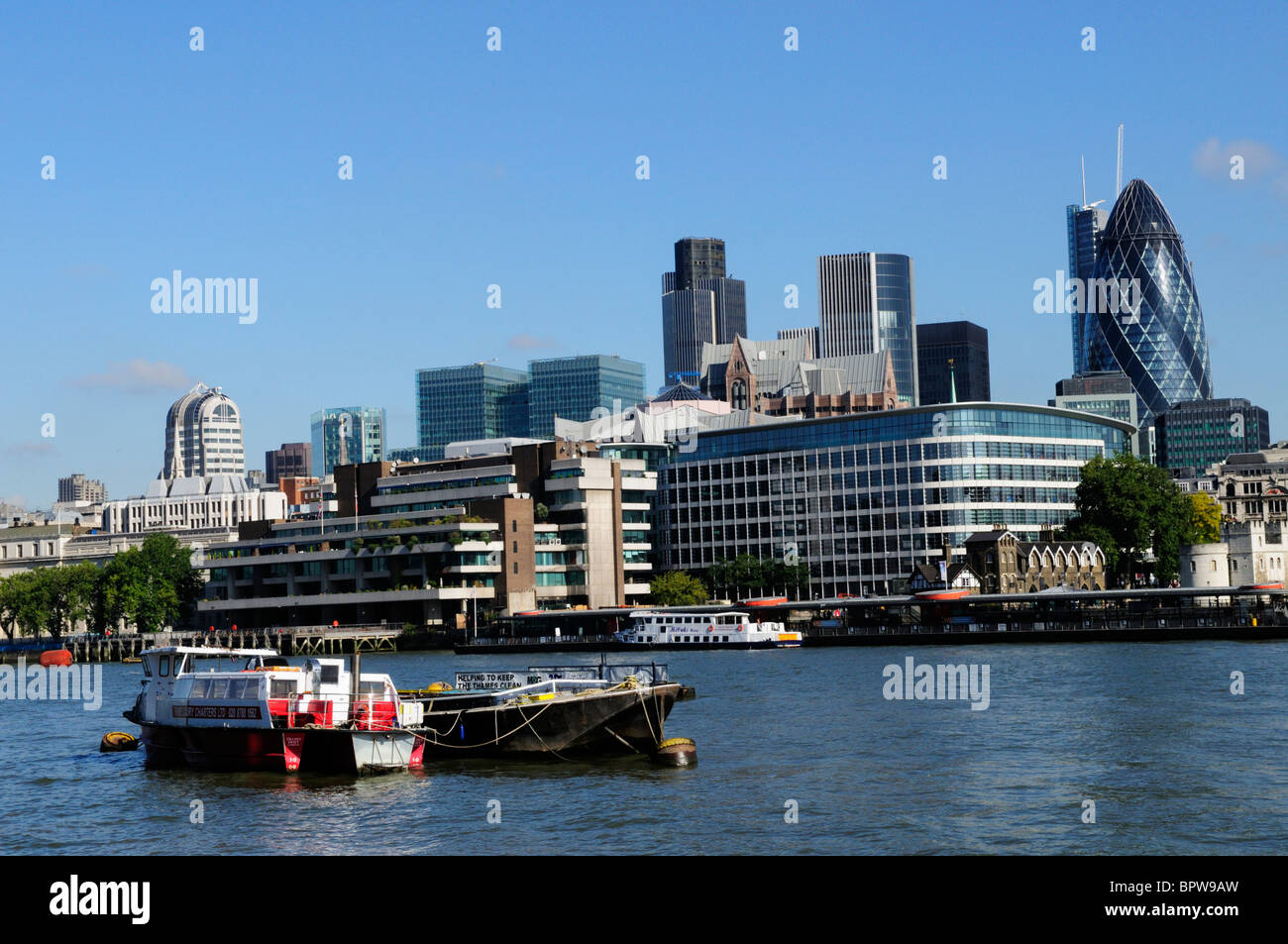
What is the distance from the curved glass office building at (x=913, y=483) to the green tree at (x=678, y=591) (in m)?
17.4

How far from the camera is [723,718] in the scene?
6700 centimetres

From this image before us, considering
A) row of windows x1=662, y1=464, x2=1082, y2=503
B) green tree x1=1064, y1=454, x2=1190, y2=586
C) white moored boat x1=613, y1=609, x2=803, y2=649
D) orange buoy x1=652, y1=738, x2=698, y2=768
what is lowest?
white moored boat x1=613, y1=609, x2=803, y2=649

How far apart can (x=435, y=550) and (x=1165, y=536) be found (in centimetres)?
8687

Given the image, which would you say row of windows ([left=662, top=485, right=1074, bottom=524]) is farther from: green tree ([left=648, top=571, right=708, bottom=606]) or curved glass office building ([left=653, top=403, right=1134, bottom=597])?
green tree ([left=648, top=571, right=708, bottom=606])

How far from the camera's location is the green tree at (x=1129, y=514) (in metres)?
170

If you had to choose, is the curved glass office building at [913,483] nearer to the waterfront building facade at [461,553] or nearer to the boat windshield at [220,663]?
the waterfront building facade at [461,553]

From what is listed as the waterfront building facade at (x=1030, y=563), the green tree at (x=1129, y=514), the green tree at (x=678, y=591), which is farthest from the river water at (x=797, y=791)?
the green tree at (x=678, y=591)

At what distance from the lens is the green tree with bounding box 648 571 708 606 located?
602ft

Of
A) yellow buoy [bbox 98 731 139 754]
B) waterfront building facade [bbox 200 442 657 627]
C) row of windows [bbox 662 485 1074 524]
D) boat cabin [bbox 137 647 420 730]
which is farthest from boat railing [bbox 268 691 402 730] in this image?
row of windows [bbox 662 485 1074 524]

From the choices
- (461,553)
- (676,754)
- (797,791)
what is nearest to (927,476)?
(461,553)

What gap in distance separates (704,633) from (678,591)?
1581 inches

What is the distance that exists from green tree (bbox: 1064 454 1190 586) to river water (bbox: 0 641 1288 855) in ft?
326
